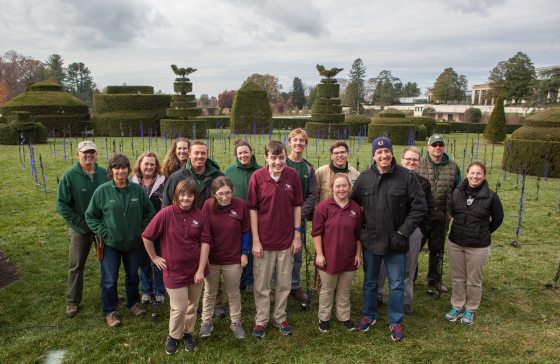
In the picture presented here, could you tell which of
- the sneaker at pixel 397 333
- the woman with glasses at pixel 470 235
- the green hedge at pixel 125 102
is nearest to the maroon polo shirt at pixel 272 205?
the sneaker at pixel 397 333

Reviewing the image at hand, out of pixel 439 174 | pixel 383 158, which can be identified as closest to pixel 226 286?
pixel 383 158

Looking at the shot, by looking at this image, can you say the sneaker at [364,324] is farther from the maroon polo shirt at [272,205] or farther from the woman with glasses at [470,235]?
the maroon polo shirt at [272,205]

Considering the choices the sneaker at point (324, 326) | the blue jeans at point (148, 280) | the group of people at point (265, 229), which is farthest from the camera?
the blue jeans at point (148, 280)

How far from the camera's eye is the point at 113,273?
3793 millimetres

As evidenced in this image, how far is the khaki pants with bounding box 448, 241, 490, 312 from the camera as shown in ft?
12.8

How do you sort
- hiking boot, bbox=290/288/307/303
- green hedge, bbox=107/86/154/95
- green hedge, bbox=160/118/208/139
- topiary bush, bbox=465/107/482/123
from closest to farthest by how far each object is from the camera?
hiking boot, bbox=290/288/307/303
green hedge, bbox=160/118/208/139
green hedge, bbox=107/86/154/95
topiary bush, bbox=465/107/482/123

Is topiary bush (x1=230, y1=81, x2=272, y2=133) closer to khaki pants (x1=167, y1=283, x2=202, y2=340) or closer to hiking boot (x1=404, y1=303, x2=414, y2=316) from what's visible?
hiking boot (x1=404, y1=303, x2=414, y2=316)

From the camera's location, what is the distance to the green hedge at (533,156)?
11789 millimetres

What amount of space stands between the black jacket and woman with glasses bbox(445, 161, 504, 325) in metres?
0.73

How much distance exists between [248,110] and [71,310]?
23.1m

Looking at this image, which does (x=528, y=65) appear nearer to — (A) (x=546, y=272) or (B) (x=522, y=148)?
(B) (x=522, y=148)

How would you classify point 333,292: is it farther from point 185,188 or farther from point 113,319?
point 113,319

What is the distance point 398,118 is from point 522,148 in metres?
10.2

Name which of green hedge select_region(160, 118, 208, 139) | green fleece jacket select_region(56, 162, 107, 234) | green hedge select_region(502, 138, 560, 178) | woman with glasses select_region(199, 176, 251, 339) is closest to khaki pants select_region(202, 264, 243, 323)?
woman with glasses select_region(199, 176, 251, 339)
